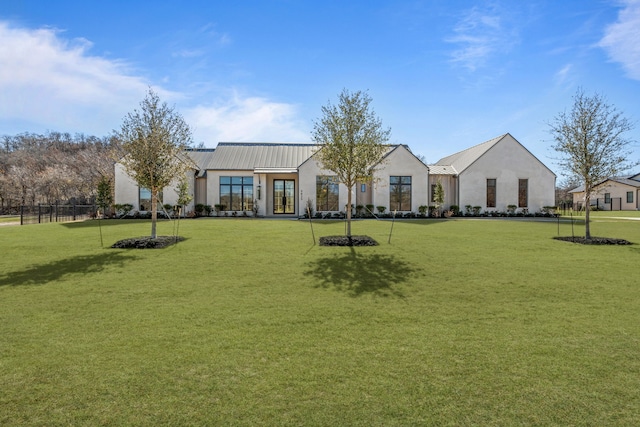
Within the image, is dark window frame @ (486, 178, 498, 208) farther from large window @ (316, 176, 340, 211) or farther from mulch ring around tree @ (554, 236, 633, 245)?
mulch ring around tree @ (554, 236, 633, 245)

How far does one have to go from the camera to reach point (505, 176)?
31641 mm

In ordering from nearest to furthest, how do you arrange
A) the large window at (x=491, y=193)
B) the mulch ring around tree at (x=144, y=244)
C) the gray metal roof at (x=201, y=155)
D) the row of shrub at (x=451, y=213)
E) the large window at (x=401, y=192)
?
the mulch ring around tree at (x=144, y=244)
the row of shrub at (x=451, y=213)
the large window at (x=401, y=192)
the large window at (x=491, y=193)
the gray metal roof at (x=201, y=155)

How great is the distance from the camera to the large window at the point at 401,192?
30.0 metres

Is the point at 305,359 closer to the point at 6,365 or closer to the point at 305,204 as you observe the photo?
the point at 6,365

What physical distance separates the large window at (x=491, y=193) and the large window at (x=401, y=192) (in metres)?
7.43

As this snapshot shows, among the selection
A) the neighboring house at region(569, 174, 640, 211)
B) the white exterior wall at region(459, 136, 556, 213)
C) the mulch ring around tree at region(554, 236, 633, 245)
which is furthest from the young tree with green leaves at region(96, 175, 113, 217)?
the neighboring house at region(569, 174, 640, 211)

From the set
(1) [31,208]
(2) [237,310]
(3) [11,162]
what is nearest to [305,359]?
(2) [237,310]

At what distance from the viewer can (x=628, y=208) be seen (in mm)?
49094

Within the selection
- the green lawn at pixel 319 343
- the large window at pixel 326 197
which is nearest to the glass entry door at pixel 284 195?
the large window at pixel 326 197

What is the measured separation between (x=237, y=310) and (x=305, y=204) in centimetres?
2294

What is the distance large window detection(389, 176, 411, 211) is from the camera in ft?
98.3

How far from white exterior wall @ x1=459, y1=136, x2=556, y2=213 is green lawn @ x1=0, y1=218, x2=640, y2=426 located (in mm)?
22304

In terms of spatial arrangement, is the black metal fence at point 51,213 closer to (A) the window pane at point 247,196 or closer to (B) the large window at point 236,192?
(B) the large window at point 236,192

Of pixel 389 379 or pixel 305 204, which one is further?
pixel 305 204
